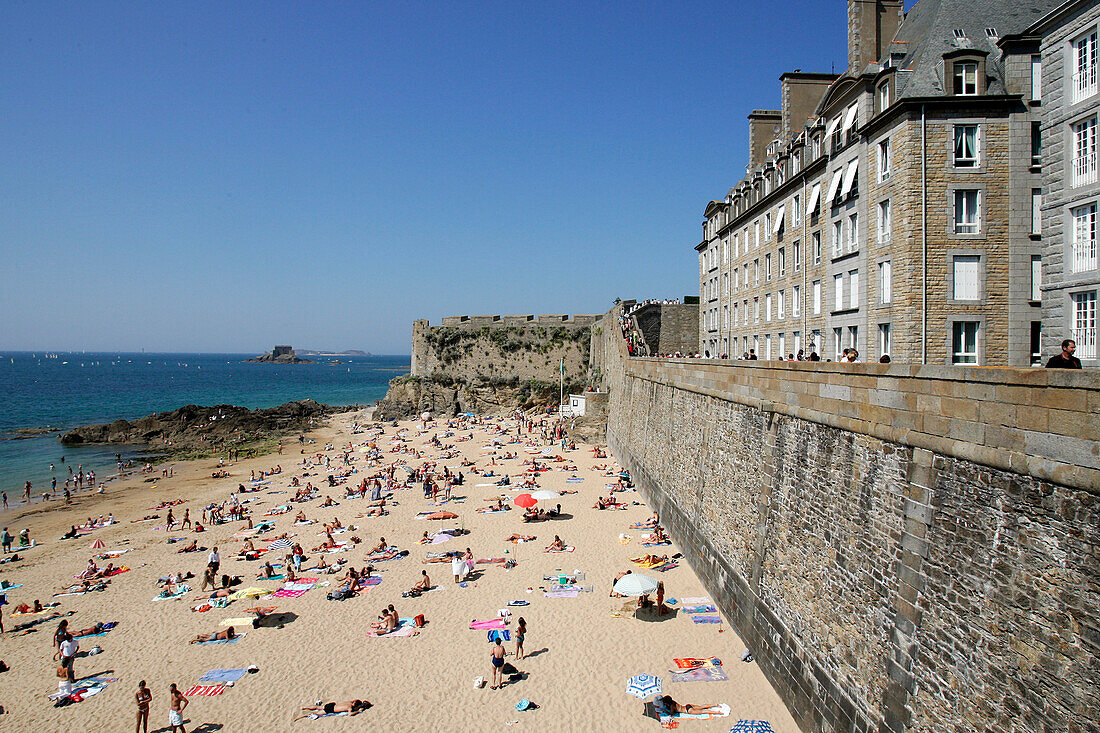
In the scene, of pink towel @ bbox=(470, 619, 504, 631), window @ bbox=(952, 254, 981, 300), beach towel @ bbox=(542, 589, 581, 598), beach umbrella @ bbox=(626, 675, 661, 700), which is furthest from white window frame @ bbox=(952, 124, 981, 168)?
pink towel @ bbox=(470, 619, 504, 631)

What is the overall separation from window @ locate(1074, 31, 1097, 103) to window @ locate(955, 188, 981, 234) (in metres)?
4.38

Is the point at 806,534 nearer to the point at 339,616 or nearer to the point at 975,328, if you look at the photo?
the point at 975,328

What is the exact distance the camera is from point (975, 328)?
14.9 metres

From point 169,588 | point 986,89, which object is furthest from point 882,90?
point 169,588

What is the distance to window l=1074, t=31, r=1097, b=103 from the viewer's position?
10172 millimetres

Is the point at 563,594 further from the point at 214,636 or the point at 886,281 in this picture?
the point at 886,281

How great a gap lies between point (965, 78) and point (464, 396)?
4413cm

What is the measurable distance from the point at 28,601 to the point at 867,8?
29324 millimetres

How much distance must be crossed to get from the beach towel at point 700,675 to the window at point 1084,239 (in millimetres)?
9141

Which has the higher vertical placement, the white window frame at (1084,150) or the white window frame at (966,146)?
the white window frame at (966,146)

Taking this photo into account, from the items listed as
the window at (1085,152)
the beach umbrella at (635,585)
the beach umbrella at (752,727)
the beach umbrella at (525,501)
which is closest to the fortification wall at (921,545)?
the beach umbrella at (752,727)

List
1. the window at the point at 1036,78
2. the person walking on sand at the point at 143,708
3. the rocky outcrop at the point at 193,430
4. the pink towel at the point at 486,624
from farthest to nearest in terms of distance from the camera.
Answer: the rocky outcrop at the point at 193,430, the window at the point at 1036,78, the pink towel at the point at 486,624, the person walking on sand at the point at 143,708

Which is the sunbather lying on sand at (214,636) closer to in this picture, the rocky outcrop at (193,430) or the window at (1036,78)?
the window at (1036,78)

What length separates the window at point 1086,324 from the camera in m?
10.6
